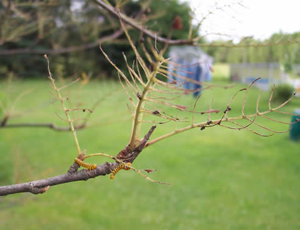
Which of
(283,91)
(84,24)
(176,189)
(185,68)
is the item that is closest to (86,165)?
(185,68)

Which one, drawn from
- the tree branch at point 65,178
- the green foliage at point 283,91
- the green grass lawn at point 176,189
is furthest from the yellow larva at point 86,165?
the green foliage at point 283,91

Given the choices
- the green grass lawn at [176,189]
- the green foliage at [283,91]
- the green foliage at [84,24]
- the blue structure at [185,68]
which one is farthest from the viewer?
the green foliage at [283,91]

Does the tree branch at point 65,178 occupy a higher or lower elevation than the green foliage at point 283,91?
higher

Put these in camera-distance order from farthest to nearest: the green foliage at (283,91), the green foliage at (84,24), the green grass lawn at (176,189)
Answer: the green foliage at (283,91) < the green grass lawn at (176,189) < the green foliage at (84,24)

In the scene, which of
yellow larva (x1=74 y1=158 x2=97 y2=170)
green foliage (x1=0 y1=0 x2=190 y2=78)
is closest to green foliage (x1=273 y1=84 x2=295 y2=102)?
green foliage (x1=0 y1=0 x2=190 y2=78)

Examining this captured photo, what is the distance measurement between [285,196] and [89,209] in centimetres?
391

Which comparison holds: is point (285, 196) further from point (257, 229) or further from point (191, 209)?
point (191, 209)

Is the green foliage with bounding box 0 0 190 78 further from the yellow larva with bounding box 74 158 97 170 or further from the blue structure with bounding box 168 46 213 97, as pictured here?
the yellow larva with bounding box 74 158 97 170

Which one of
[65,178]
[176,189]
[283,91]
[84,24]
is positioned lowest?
[176,189]

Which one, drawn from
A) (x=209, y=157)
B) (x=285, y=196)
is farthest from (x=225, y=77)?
(x=285, y=196)

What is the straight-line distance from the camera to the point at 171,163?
8859 millimetres

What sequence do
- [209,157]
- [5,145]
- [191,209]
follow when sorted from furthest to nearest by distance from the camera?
[5,145]
[209,157]
[191,209]

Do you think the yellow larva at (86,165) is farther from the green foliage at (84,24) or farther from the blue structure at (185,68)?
the green foliage at (84,24)

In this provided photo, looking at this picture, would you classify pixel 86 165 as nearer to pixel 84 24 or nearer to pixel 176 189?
pixel 84 24
